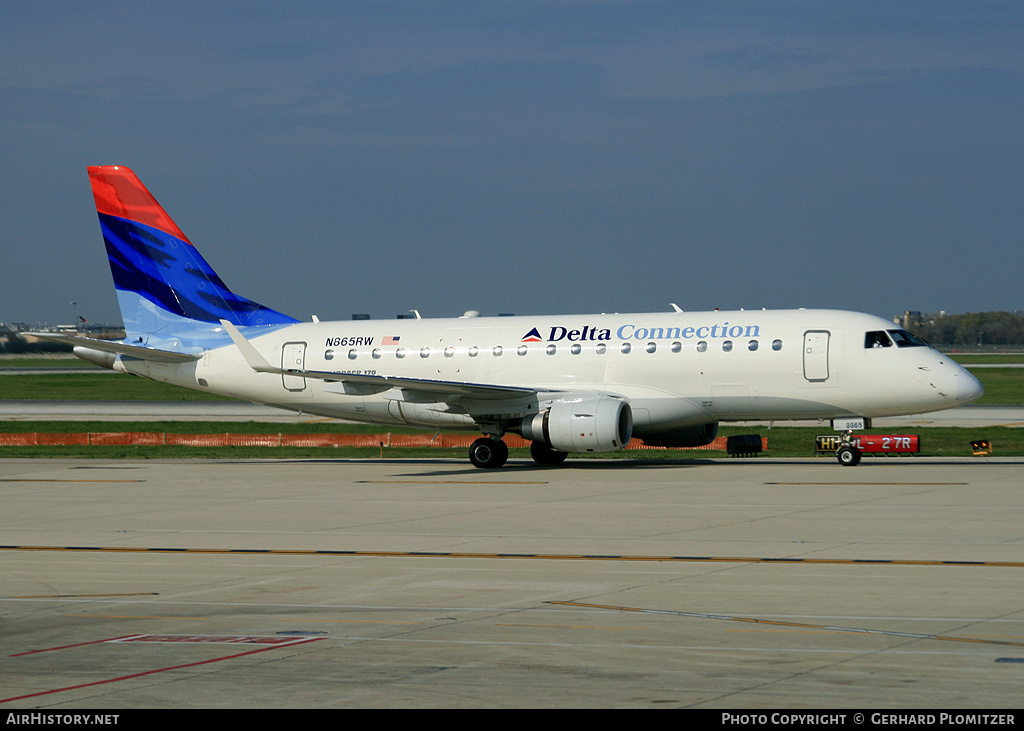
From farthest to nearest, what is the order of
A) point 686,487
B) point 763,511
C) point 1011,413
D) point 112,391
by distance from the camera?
A: 1. point 112,391
2. point 1011,413
3. point 686,487
4. point 763,511

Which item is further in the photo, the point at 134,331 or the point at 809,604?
the point at 134,331

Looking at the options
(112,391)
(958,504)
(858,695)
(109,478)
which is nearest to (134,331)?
(109,478)

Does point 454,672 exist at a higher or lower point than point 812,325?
lower

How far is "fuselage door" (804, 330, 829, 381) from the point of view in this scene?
3150 centimetres

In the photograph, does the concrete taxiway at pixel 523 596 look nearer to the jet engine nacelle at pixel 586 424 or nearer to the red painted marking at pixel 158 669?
the red painted marking at pixel 158 669

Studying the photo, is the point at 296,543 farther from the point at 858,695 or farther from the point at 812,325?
the point at 812,325

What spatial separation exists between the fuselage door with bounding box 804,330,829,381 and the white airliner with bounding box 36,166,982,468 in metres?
0.04

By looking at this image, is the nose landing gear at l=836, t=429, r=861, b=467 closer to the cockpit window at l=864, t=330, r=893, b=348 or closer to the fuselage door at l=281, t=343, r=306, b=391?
the cockpit window at l=864, t=330, r=893, b=348

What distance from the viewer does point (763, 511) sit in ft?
72.4

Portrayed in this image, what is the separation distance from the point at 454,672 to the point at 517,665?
0.61m

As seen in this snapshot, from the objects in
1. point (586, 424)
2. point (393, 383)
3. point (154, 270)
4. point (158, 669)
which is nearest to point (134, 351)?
point (154, 270)
